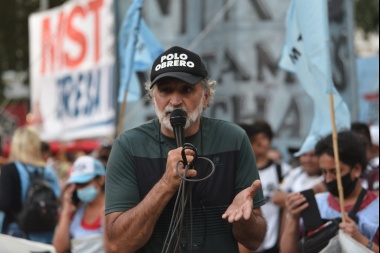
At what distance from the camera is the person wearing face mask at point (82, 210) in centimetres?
745

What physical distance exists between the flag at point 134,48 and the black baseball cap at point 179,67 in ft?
12.8

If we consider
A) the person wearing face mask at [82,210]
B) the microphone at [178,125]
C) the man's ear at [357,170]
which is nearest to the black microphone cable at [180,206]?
the microphone at [178,125]

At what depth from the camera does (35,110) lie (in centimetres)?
1736

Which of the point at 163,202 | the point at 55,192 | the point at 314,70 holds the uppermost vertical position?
the point at 314,70

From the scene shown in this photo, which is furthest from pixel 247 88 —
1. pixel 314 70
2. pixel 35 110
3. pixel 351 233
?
pixel 35 110

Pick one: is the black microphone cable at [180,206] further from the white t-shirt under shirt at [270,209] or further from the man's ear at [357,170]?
the white t-shirt under shirt at [270,209]

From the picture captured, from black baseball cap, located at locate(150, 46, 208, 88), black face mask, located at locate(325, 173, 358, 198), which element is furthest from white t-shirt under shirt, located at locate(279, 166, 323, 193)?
black baseball cap, located at locate(150, 46, 208, 88)

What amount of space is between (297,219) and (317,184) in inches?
53.9

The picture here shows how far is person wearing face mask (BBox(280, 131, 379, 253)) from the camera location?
5.93 meters

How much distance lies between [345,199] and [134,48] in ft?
10.2

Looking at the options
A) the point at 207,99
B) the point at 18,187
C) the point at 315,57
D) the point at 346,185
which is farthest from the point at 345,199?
the point at 18,187

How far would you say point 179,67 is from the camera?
4.34 m

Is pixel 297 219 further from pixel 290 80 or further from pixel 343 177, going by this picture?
pixel 290 80

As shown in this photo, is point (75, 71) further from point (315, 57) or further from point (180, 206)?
point (180, 206)
